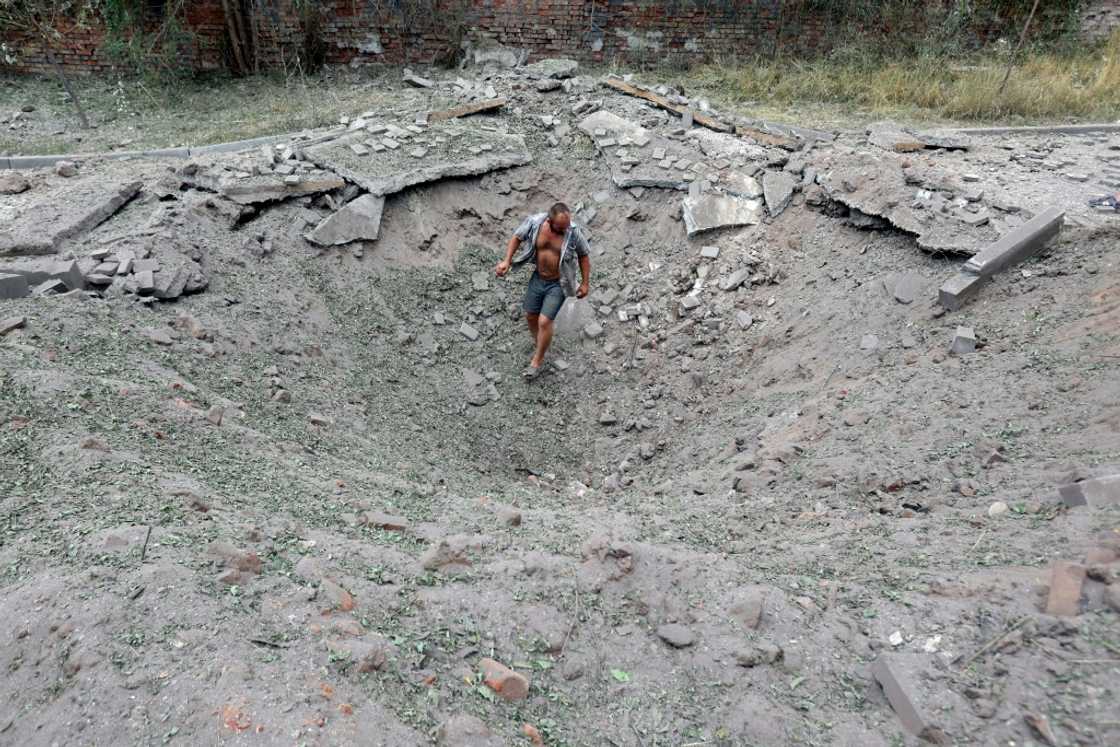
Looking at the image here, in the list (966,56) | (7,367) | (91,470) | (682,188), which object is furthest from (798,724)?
(966,56)

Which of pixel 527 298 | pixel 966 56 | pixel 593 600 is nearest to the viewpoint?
pixel 593 600

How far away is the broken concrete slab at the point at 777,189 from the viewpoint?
21.3 ft

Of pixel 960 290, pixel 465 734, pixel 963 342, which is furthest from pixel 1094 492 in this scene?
pixel 465 734

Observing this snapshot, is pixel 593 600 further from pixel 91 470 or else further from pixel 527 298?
pixel 527 298

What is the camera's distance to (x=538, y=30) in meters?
10.5

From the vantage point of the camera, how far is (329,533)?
10.8 ft

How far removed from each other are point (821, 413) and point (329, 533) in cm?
296

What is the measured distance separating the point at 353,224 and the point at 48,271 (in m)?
2.33

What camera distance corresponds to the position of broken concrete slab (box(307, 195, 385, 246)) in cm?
630

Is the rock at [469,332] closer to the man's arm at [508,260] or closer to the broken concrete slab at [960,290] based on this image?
the man's arm at [508,260]

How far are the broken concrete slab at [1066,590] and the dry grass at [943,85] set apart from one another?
743 centimetres

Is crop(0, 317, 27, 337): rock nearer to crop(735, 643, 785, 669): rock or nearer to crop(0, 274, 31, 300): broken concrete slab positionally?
crop(0, 274, 31, 300): broken concrete slab

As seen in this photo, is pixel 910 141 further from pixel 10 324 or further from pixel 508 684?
pixel 10 324

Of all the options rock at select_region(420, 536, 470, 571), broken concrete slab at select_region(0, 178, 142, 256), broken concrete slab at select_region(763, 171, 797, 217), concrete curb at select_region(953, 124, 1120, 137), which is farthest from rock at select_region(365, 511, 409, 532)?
concrete curb at select_region(953, 124, 1120, 137)
